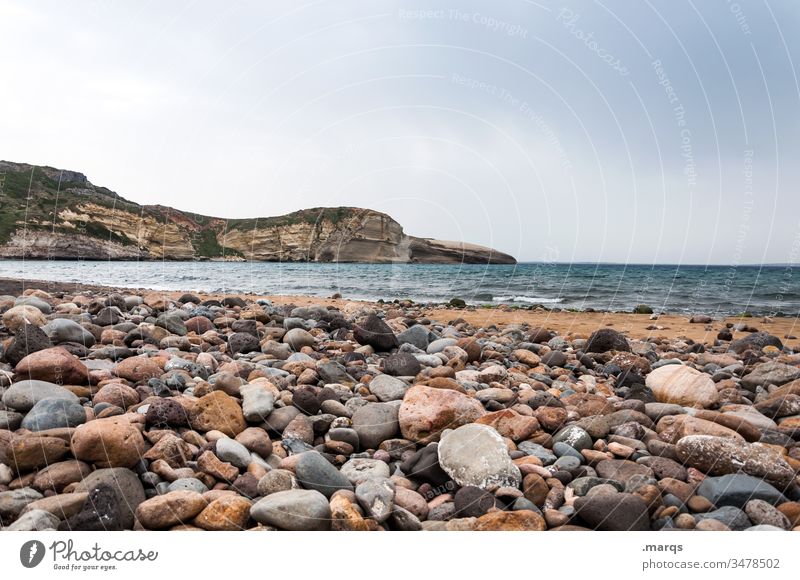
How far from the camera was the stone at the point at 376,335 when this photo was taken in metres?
6.63

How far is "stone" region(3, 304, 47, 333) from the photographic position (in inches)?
244

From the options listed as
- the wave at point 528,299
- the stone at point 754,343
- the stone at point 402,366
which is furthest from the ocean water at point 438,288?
the stone at point 402,366

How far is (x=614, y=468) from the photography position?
3.36 meters

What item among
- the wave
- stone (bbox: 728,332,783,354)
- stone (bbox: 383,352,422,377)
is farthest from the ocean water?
stone (bbox: 383,352,422,377)

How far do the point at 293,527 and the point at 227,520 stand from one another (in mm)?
389

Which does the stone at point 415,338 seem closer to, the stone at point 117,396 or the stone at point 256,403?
the stone at point 256,403

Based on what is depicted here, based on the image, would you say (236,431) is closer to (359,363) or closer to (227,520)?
(227,520)

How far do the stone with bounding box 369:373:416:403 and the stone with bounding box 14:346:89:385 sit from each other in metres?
2.67

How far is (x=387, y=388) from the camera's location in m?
4.73

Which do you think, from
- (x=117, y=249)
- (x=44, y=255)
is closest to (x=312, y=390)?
(x=117, y=249)

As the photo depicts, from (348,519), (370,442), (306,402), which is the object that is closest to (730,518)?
(348,519)

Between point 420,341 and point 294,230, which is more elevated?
point 294,230

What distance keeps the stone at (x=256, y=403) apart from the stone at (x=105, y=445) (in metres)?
0.98

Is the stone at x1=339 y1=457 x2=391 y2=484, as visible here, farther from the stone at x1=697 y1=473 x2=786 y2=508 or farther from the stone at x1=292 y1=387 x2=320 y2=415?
the stone at x1=697 y1=473 x2=786 y2=508
